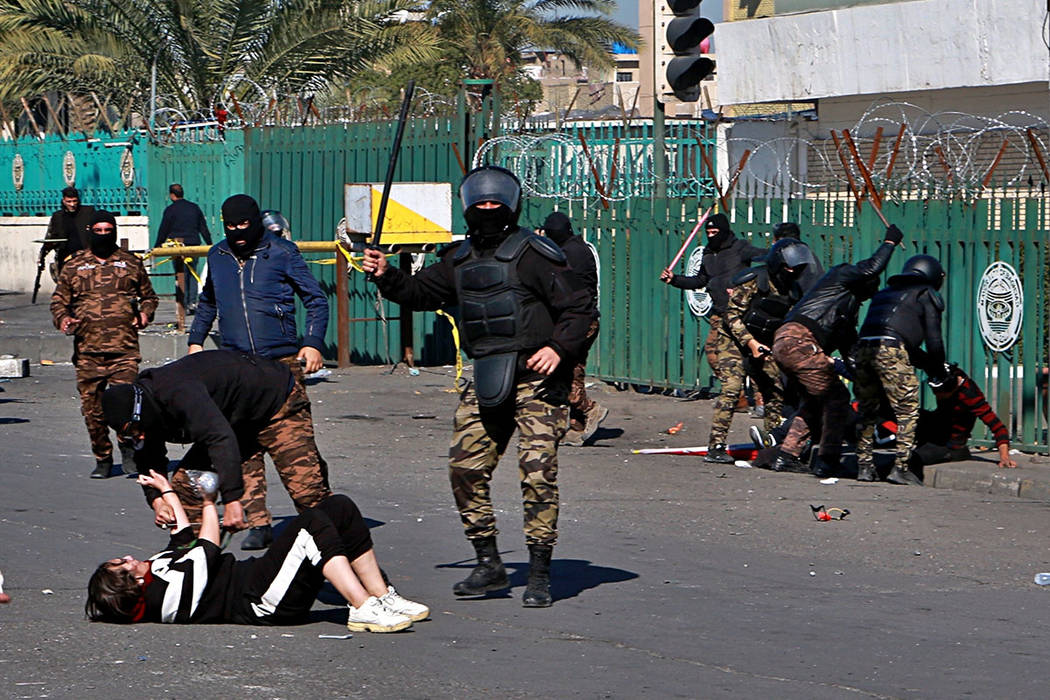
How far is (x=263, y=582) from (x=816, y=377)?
5.69m

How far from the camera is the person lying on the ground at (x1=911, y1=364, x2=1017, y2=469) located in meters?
11.5

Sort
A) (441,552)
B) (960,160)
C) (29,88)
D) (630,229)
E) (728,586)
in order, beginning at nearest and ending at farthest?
(728,586), (441,552), (960,160), (630,229), (29,88)

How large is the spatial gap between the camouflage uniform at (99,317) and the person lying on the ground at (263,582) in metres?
4.92

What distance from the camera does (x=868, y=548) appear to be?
8906mm

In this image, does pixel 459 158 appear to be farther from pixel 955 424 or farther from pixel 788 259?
pixel 955 424

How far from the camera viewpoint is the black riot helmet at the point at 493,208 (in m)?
7.14

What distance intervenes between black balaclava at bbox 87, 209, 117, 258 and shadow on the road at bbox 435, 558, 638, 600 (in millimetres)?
4327

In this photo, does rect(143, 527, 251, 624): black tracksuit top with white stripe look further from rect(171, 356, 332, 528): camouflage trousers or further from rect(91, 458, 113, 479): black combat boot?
rect(91, 458, 113, 479): black combat boot

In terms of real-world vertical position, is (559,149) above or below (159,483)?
above

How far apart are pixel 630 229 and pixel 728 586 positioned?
347 inches

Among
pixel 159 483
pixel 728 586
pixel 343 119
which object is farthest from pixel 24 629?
pixel 343 119

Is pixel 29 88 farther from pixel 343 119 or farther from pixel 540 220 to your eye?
pixel 540 220

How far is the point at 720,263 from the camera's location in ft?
44.8

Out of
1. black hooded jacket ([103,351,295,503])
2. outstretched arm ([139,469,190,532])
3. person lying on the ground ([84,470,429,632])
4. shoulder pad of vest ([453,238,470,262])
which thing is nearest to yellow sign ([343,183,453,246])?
black hooded jacket ([103,351,295,503])
